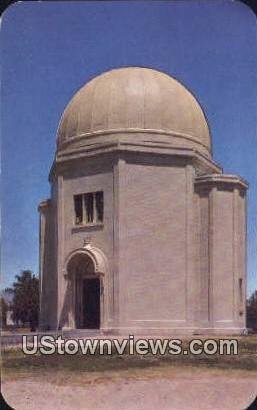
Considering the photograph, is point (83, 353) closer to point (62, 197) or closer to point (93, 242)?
point (93, 242)

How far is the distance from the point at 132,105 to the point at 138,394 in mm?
10035

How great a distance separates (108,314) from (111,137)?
17.9 ft

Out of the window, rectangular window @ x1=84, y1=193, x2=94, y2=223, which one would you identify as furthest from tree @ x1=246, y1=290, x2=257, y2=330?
rectangular window @ x1=84, y1=193, x2=94, y2=223

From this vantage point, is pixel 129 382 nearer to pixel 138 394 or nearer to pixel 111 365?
pixel 138 394

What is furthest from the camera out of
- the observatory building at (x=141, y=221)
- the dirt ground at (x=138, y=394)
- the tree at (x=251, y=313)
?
the observatory building at (x=141, y=221)

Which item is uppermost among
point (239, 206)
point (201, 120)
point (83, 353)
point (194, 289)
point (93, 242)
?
point (201, 120)

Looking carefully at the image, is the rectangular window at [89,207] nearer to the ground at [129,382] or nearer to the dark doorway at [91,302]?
the dark doorway at [91,302]

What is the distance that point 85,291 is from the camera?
18516 mm

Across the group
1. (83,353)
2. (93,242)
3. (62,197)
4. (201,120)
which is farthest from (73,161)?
(83,353)

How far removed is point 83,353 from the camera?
491 inches

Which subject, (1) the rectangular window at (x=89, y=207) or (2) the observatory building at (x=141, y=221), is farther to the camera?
(1) the rectangular window at (x=89, y=207)

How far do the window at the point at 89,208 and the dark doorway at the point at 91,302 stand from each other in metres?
1.91

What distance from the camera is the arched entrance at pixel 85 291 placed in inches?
708

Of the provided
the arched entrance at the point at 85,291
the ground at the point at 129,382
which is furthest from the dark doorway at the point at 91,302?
the ground at the point at 129,382
